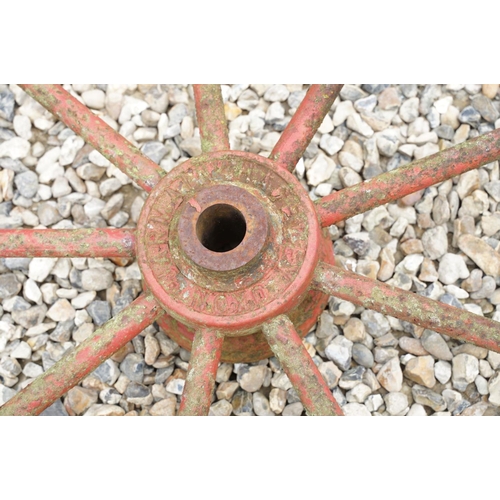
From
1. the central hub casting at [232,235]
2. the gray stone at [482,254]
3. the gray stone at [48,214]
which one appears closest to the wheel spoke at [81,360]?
the central hub casting at [232,235]

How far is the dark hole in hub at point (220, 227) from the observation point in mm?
1669

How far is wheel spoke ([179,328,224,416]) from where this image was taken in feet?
5.33

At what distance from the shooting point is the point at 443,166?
174 centimetres

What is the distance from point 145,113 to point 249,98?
16.2 inches

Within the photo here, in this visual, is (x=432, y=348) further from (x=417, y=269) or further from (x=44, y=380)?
(x=44, y=380)

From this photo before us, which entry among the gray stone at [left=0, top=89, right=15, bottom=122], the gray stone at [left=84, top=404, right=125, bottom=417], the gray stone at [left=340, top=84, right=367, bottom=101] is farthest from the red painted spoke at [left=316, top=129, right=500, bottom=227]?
the gray stone at [left=0, top=89, right=15, bottom=122]

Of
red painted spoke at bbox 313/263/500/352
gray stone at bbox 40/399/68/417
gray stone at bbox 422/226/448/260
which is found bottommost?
gray stone at bbox 40/399/68/417

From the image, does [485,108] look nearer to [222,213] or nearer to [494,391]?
[494,391]

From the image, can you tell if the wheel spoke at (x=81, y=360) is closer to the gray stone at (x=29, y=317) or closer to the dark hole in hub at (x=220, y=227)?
the dark hole in hub at (x=220, y=227)

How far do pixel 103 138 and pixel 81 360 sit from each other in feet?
2.06

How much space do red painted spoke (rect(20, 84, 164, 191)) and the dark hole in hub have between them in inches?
8.9

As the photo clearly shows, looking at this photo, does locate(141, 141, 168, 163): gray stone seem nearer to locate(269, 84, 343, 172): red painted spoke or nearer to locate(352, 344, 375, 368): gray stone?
locate(269, 84, 343, 172): red painted spoke

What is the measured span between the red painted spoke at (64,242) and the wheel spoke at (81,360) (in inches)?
6.6

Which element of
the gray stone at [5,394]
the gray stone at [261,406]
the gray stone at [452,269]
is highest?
the gray stone at [452,269]
